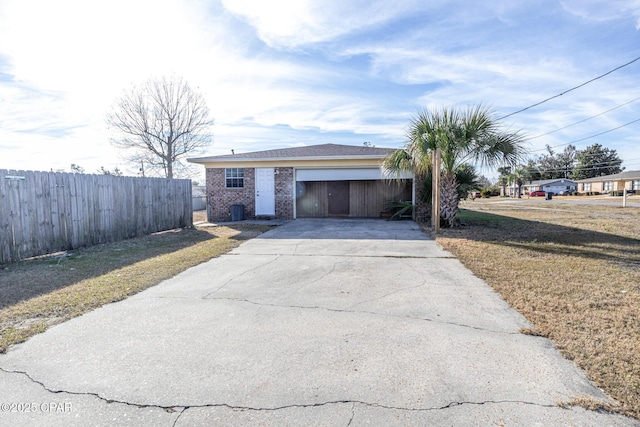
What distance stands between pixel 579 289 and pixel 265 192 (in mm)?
12665

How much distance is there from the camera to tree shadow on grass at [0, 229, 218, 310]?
190 inches

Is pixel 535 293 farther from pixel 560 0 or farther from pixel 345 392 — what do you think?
pixel 560 0

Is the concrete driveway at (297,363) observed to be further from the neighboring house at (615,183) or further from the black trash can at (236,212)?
the neighboring house at (615,183)

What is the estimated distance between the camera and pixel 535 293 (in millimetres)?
4492

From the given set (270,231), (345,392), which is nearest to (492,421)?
(345,392)

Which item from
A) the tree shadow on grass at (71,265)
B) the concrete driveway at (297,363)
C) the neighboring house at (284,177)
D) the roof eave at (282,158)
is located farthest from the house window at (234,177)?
the concrete driveway at (297,363)

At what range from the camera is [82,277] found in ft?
18.2

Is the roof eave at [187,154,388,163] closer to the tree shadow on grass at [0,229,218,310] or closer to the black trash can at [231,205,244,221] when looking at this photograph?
the black trash can at [231,205,244,221]

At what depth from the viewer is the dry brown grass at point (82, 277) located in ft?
12.5

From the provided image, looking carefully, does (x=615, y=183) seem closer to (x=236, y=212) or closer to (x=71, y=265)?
(x=236, y=212)

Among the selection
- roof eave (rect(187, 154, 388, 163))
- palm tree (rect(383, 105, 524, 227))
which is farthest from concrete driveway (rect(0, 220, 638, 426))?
roof eave (rect(187, 154, 388, 163))

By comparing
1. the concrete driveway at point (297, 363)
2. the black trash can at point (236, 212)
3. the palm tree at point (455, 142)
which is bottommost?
the concrete driveway at point (297, 363)

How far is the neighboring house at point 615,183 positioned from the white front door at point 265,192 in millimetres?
54927

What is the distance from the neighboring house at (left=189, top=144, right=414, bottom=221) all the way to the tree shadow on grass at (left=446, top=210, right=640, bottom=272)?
17.6 ft
